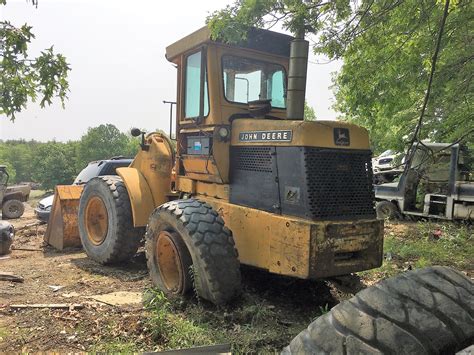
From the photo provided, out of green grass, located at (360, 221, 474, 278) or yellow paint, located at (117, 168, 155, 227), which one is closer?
yellow paint, located at (117, 168, 155, 227)

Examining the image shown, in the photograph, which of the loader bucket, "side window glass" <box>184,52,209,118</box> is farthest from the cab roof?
the loader bucket

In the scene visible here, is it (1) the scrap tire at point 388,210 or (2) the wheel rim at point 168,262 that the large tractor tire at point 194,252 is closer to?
(2) the wheel rim at point 168,262

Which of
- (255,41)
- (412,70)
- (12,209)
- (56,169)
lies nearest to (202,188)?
(255,41)

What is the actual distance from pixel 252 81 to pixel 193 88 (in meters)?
0.72

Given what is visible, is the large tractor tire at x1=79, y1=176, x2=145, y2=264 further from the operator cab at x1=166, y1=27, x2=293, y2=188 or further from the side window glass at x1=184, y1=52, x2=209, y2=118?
the side window glass at x1=184, y1=52, x2=209, y2=118


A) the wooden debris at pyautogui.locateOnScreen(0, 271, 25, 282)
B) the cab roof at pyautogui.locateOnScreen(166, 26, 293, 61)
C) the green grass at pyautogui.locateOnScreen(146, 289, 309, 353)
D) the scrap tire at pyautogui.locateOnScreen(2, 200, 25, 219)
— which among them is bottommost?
the scrap tire at pyautogui.locateOnScreen(2, 200, 25, 219)

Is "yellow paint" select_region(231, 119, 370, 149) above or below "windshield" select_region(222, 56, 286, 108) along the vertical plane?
below

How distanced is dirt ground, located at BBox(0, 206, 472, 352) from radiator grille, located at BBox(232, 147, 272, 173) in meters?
1.32

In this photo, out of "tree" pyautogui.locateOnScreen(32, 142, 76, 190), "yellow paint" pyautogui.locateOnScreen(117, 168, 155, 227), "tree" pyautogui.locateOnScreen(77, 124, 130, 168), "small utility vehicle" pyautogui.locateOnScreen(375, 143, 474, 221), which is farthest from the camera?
"tree" pyautogui.locateOnScreen(32, 142, 76, 190)

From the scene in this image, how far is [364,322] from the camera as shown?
201 cm

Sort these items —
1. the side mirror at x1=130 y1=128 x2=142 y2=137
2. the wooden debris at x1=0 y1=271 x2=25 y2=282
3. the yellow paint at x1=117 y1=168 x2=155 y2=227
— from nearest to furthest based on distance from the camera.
Result: the wooden debris at x1=0 y1=271 x2=25 y2=282 → the yellow paint at x1=117 y1=168 x2=155 y2=227 → the side mirror at x1=130 y1=128 x2=142 y2=137

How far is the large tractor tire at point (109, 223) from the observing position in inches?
253

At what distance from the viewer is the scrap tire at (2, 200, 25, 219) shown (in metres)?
15.9

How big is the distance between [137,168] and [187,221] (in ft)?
8.26
